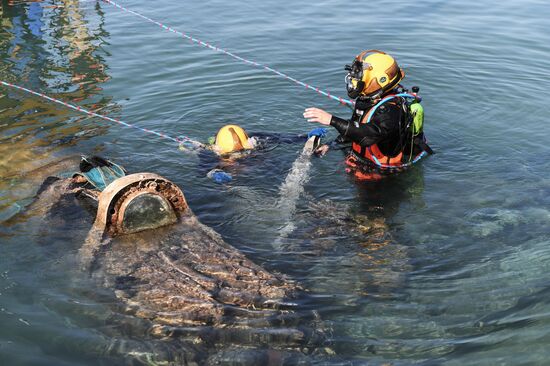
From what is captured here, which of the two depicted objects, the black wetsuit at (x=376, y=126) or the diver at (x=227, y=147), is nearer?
the black wetsuit at (x=376, y=126)

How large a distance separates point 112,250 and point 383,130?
319cm

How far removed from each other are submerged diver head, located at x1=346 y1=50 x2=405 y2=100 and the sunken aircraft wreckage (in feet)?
7.78

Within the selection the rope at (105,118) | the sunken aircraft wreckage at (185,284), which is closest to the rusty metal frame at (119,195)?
the sunken aircraft wreckage at (185,284)

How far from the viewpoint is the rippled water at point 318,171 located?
4.31 meters

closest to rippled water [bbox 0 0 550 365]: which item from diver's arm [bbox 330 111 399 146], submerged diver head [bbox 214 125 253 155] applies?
submerged diver head [bbox 214 125 253 155]

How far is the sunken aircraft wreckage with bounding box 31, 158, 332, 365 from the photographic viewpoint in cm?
408

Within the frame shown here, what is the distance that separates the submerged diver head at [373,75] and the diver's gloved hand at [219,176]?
176 cm

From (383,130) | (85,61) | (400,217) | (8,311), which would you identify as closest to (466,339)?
(400,217)

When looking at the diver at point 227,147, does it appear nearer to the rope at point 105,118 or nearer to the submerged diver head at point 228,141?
the submerged diver head at point 228,141

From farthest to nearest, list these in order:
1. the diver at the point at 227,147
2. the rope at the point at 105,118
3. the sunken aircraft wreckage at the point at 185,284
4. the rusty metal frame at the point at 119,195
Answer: the rope at the point at 105,118
the diver at the point at 227,147
the rusty metal frame at the point at 119,195
the sunken aircraft wreckage at the point at 185,284

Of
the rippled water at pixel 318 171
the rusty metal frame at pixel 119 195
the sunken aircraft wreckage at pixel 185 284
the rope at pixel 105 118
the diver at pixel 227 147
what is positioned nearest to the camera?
the sunken aircraft wreckage at pixel 185 284

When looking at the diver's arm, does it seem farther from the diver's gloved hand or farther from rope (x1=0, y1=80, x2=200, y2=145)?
rope (x1=0, y1=80, x2=200, y2=145)

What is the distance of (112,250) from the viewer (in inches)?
205

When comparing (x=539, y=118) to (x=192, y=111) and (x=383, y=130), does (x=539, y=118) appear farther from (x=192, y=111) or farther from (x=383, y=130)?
(x=192, y=111)
